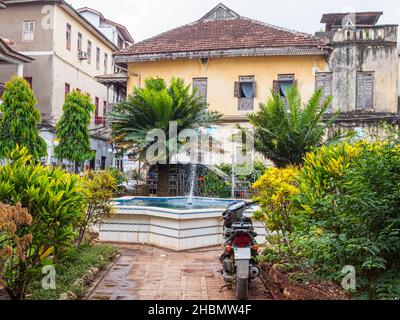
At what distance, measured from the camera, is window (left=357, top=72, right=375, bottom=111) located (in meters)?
18.9

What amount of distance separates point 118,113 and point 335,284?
11.0m

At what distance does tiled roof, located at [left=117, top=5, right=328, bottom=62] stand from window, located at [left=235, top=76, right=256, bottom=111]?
1582 millimetres

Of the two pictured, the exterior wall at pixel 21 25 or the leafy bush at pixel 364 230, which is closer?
the leafy bush at pixel 364 230

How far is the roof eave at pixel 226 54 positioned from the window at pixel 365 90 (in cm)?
206

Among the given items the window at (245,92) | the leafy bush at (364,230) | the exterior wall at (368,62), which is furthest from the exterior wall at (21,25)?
the leafy bush at (364,230)

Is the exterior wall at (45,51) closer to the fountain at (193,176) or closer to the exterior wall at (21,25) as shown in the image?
the exterior wall at (21,25)

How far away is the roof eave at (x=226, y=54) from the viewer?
728 inches

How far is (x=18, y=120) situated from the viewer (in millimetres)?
13344

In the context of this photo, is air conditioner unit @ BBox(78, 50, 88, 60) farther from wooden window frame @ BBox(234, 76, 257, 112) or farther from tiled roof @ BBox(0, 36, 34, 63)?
wooden window frame @ BBox(234, 76, 257, 112)

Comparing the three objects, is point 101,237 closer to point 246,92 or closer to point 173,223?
point 173,223

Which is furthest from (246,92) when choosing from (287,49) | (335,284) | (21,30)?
(335,284)

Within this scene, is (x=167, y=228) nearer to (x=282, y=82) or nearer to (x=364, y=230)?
(x=364, y=230)

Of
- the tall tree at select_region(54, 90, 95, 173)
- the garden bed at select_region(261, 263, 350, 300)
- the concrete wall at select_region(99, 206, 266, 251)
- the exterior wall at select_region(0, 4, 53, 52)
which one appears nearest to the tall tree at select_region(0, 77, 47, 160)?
the tall tree at select_region(54, 90, 95, 173)

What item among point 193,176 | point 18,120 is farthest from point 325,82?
point 18,120
